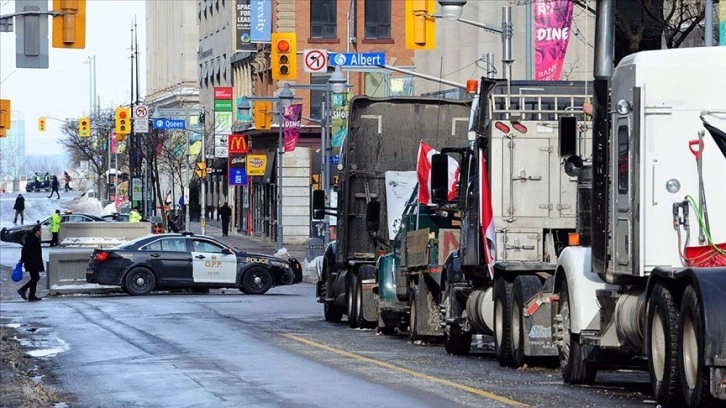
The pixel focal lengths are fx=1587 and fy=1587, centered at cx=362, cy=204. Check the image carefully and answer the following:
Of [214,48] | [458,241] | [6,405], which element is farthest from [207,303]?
[214,48]

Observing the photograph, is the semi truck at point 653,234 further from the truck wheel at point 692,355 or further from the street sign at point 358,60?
A: the street sign at point 358,60

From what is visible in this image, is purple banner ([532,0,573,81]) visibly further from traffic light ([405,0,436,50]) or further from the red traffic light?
the red traffic light

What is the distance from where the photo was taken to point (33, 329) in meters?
26.6

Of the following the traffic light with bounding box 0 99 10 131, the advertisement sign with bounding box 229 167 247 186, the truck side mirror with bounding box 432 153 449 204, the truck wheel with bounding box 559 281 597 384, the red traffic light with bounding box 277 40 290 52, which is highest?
the red traffic light with bounding box 277 40 290 52

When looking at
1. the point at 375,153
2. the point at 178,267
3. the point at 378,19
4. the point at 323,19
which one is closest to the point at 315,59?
the point at 178,267

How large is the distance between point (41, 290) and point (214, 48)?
2041 inches

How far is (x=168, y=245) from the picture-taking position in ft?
128

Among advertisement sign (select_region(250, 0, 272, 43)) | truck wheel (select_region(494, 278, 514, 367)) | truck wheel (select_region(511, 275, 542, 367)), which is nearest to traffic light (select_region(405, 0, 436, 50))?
truck wheel (select_region(494, 278, 514, 367))

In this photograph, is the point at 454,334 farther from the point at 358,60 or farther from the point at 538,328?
the point at 358,60

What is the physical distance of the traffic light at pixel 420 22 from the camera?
30156mm

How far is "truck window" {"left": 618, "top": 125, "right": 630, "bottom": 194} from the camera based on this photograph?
13609 millimetres

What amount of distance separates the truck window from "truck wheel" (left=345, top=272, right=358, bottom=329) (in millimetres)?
13058

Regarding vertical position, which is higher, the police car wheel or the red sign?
the red sign

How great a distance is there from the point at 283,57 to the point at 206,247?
503 centimetres
